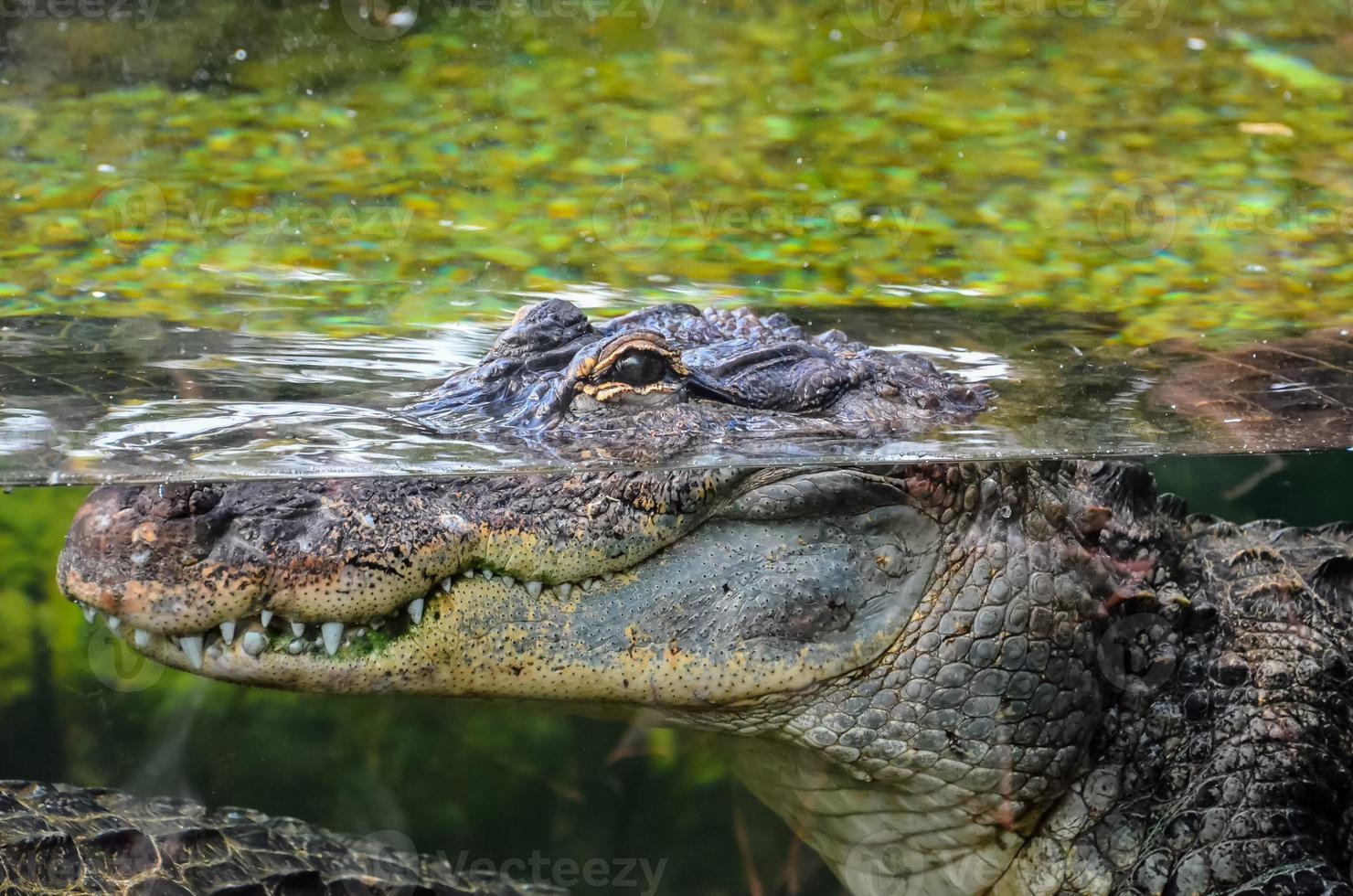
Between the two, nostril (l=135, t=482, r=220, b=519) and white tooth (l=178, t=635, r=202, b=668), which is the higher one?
nostril (l=135, t=482, r=220, b=519)

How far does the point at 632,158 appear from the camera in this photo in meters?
2.28

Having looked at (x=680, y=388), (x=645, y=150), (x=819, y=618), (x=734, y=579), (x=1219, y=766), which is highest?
(x=645, y=150)

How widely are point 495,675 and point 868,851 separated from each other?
→ 128 centimetres

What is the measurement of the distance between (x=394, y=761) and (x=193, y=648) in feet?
11.2

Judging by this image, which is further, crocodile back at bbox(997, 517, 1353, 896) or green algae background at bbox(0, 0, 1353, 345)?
crocodile back at bbox(997, 517, 1353, 896)

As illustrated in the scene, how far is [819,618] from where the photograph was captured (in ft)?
9.21

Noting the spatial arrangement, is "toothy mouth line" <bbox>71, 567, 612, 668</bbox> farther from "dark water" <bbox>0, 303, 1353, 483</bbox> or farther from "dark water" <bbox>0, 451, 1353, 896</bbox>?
"dark water" <bbox>0, 451, 1353, 896</bbox>

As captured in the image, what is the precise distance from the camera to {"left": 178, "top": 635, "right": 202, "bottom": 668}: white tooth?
251cm

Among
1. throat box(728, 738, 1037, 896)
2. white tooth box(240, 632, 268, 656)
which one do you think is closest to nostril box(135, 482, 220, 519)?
white tooth box(240, 632, 268, 656)

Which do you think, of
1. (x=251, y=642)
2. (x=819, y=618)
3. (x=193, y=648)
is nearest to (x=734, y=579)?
(x=819, y=618)

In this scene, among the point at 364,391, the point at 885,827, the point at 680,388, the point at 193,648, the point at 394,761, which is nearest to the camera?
the point at 193,648

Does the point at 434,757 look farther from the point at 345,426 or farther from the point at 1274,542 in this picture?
the point at 1274,542

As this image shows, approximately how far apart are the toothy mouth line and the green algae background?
0.66m

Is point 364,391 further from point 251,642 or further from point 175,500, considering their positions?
point 251,642
